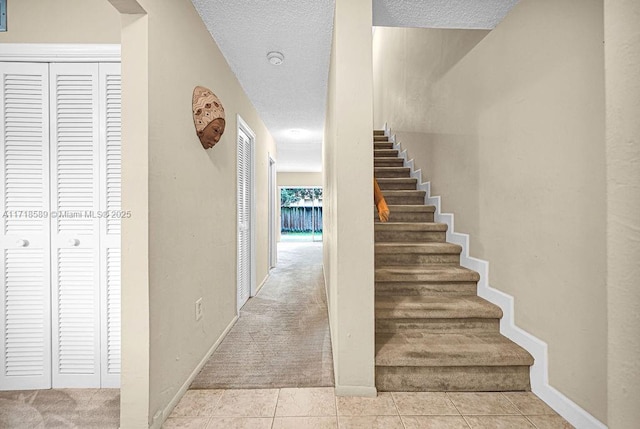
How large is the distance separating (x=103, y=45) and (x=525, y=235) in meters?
2.74

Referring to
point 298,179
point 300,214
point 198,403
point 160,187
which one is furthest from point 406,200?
point 300,214

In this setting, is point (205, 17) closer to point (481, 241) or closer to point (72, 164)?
point (72, 164)

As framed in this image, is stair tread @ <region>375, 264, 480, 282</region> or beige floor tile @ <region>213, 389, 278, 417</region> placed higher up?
stair tread @ <region>375, 264, 480, 282</region>

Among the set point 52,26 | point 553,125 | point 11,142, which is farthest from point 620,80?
point 11,142

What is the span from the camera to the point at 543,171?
152 centimetres

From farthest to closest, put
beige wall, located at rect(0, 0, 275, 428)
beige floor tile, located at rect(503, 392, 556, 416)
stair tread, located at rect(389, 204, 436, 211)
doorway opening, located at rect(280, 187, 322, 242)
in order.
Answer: doorway opening, located at rect(280, 187, 322, 242) → stair tread, located at rect(389, 204, 436, 211) → beige floor tile, located at rect(503, 392, 556, 416) → beige wall, located at rect(0, 0, 275, 428)

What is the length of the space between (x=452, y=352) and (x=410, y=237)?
1.17 m

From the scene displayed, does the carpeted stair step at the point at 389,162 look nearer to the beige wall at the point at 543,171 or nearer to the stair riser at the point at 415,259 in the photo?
the beige wall at the point at 543,171

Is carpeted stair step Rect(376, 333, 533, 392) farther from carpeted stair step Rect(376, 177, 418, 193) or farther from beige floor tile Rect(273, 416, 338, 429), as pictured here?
carpeted stair step Rect(376, 177, 418, 193)

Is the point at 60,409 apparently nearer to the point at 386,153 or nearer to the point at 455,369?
the point at 455,369

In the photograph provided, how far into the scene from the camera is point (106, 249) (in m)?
1.58

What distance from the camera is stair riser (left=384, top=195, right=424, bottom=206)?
10.2ft

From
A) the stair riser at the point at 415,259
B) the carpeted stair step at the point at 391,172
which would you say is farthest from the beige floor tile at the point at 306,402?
the carpeted stair step at the point at 391,172

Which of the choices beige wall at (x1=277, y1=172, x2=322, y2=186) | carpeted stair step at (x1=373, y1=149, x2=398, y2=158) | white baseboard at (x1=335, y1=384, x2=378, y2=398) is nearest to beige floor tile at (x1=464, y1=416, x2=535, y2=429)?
white baseboard at (x1=335, y1=384, x2=378, y2=398)
